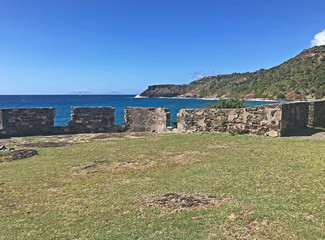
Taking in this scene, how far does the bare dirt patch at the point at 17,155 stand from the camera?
8445mm

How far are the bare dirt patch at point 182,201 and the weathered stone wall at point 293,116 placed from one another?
6.96m

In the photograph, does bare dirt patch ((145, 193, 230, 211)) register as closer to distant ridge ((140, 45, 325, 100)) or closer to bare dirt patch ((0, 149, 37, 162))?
bare dirt patch ((0, 149, 37, 162))

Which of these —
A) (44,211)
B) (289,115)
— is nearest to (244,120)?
(289,115)

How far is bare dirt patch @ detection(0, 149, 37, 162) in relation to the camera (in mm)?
8445

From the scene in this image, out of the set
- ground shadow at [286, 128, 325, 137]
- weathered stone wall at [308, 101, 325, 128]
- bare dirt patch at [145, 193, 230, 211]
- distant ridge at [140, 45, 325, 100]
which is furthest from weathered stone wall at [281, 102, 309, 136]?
distant ridge at [140, 45, 325, 100]

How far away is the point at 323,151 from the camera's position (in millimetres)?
6902

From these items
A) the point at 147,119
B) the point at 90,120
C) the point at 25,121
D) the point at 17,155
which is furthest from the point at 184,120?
the point at 25,121

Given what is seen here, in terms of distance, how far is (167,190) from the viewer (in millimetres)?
4828

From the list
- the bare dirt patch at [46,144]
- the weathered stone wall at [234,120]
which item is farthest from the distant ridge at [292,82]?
the bare dirt patch at [46,144]

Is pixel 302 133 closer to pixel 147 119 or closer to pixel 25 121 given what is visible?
pixel 147 119

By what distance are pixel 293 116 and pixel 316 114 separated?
220cm

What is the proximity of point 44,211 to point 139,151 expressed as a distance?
15.1 feet

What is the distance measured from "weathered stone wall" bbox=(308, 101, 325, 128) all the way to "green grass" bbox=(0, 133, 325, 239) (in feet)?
13.2

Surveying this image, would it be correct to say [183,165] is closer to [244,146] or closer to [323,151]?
[244,146]
